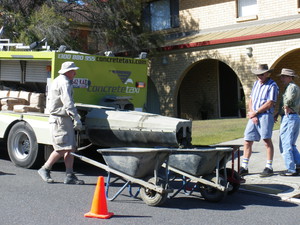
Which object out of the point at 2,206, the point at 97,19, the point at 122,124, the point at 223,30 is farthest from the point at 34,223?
the point at 223,30

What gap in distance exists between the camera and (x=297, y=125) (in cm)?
816

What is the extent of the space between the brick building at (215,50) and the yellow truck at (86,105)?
7.90 m

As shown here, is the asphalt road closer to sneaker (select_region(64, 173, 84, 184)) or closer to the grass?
sneaker (select_region(64, 173, 84, 184))

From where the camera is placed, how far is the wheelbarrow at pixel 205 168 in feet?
21.6

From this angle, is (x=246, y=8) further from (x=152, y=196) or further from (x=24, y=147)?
(x=152, y=196)

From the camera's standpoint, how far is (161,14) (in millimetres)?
21688

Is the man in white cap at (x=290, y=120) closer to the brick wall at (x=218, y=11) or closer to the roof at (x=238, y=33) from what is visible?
the roof at (x=238, y=33)

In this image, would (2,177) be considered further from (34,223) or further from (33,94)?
(34,223)

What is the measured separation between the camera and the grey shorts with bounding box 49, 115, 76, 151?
25.1 ft

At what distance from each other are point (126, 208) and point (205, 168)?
3.93 feet

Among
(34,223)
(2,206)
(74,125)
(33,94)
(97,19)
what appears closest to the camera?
(34,223)

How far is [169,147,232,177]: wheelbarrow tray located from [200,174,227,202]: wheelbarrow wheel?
136mm

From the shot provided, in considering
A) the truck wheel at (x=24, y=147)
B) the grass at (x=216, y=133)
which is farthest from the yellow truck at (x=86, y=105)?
the grass at (x=216, y=133)

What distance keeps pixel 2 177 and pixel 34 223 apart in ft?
9.56
